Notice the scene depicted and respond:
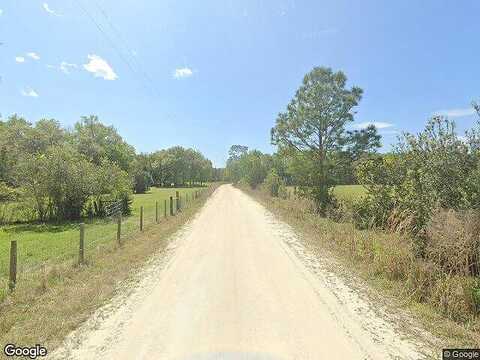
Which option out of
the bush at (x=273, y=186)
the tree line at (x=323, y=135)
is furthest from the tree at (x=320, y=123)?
the bush at (x=273, y=186)

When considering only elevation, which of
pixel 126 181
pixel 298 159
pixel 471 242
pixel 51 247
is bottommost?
pixel 51 247

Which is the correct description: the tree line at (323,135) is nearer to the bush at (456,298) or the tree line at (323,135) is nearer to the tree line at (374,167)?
the tree line at (374,167)

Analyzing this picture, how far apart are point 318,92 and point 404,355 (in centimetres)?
2288

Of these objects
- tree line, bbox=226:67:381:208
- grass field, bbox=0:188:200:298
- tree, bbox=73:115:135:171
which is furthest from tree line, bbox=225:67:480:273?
tree, bbox=73:115:135:171

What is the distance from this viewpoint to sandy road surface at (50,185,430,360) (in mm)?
4566

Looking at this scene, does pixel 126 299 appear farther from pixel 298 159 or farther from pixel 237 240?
pixel 298 159

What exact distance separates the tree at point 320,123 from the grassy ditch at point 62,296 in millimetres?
17507

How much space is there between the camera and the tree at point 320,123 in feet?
82.6

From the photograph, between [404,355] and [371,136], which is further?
[371,136]

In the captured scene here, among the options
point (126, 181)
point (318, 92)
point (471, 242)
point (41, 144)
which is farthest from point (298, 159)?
point (41, 144)

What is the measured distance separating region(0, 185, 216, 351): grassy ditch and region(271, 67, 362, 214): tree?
17507mm

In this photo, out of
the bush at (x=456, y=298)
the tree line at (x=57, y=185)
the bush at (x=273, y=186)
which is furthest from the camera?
the bush at (x=273, y=186)

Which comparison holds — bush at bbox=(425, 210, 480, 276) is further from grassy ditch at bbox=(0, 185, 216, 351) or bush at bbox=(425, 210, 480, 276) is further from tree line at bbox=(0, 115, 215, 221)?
tree line at bbox=(0, 115, 215, 221)

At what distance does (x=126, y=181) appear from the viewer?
29.3 metres
